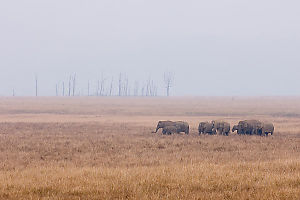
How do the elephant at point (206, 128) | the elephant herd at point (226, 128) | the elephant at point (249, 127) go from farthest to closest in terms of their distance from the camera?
the elephant at point (206, 128) < the elephant at point (249, 127) < the elephant herd at point (226, 128)

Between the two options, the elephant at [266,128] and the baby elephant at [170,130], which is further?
the baby elephant at [170,130]

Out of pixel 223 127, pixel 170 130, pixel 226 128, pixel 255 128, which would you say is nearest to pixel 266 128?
pixel 255 128

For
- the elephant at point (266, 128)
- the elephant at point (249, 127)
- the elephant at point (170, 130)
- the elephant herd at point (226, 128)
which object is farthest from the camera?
the elephant at point (170, 130)

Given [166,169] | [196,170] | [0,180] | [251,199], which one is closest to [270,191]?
[251,199]

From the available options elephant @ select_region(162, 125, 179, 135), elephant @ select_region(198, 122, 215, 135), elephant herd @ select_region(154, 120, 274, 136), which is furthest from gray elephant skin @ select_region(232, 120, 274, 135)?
elephant @ select_region(162, 125, 179, 135)

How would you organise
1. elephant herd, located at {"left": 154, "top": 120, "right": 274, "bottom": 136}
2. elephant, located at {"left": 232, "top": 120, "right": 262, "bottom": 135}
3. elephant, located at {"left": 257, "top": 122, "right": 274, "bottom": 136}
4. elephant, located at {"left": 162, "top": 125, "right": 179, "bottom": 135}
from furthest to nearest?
elephant, located at {"left": 162, "top": 125, "right": 179, "bottom": 135} → elephant, located at {"left": 232, "top": 120, "right": 262, "bottom": 135} → elephant herd, located at {"left": 154, "top": 120, "right": 274, "bottom": 136} → elephant, located at {"left": 257, "top": 122, "right": 274, "bottom": 136}

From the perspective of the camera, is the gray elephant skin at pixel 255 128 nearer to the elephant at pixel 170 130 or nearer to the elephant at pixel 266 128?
the elephant at pixel 266 128

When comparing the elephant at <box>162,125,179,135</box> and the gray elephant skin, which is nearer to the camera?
the gray elephant skin

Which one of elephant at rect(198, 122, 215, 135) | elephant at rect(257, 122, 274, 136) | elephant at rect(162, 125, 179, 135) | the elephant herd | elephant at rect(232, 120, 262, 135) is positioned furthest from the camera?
elephant at rect(162, 125, 179, 135)

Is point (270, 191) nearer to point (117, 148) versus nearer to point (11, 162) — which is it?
point (11, 162)

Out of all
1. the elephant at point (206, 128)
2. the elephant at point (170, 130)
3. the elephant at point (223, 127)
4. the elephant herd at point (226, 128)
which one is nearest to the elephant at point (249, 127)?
the elephant herd at point (226, 128)

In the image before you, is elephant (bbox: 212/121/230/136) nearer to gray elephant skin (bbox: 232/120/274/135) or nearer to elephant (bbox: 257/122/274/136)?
gray elephant skin (bbox: 232/120/274/135)

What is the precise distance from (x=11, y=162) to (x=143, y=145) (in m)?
7.56

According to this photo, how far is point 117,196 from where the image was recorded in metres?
9.21
